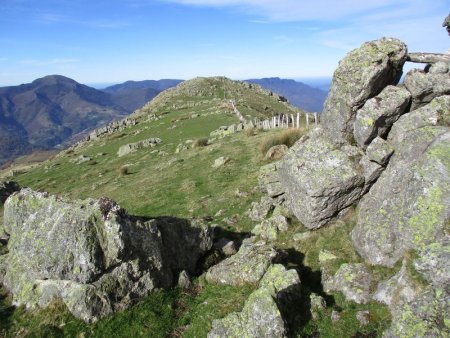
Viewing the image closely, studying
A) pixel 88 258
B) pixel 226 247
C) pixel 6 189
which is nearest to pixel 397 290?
pixel 226 247

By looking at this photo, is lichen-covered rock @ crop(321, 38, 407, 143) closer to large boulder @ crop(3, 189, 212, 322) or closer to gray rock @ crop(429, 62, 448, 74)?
gray rock @ crop(429, 62, 448, 74)

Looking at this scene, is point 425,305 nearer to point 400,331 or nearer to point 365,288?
point 400,331

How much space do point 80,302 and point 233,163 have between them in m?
25.6

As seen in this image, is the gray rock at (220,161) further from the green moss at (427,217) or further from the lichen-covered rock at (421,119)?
the green moss at (427,217)

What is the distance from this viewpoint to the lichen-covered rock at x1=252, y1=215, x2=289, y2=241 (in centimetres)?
2317

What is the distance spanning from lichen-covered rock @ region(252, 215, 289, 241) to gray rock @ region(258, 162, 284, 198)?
2519mm

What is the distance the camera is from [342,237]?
20469 mm

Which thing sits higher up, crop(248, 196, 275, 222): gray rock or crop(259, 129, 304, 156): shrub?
crop(259, 129, 304, 156): shrub

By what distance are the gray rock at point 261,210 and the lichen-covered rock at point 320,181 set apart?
3.06m

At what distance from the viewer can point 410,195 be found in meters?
16.8

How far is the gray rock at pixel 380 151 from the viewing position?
19547mm

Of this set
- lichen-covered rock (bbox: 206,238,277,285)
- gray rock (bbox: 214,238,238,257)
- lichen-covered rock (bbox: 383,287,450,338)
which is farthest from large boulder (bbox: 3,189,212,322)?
lichen-covered rock (bbox: 383,287,450,338)

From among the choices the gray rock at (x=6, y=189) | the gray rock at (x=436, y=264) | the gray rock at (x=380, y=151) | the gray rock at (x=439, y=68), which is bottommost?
the gray rock at (x=6, y=189)

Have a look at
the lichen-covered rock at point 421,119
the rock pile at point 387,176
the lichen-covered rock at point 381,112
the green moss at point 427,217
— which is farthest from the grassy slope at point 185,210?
the lichen-covered rock at point 421,119
